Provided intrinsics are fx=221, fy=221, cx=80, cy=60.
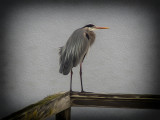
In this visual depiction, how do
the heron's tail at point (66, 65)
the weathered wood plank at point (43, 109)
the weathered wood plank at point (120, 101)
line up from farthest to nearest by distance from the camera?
1. the heron's tail at point (66, 65)
2. the weathered wood plank at point (120, 101)
3. the weathered wood plank at point (43, 109)

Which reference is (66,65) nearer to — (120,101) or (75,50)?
(75,50)

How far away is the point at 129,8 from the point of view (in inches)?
82.3

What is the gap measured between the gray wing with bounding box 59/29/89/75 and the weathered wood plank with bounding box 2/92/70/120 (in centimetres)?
53

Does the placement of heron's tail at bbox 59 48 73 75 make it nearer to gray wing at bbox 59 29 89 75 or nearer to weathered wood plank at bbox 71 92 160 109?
gray wing at bbox 59 29 89 75

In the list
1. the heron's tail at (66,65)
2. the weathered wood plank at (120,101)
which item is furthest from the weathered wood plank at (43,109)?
the heron's tail at (66,65)

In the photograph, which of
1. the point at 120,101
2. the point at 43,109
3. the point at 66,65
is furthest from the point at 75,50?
the point at 43,109

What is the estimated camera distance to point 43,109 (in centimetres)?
81

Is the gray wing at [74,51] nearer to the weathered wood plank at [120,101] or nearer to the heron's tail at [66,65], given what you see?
the heron's tail at [66,65]

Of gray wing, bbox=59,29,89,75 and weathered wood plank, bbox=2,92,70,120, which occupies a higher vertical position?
gray wing, bbox=59,29,89,75

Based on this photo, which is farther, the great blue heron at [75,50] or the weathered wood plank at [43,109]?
the great blue heron at [75,50]

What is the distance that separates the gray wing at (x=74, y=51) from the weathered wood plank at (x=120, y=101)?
1.71 ft

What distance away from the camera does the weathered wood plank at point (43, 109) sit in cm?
64

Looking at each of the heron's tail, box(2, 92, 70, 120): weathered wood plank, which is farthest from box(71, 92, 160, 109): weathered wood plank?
the heron's tail

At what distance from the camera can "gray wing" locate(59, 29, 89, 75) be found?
1627mm
